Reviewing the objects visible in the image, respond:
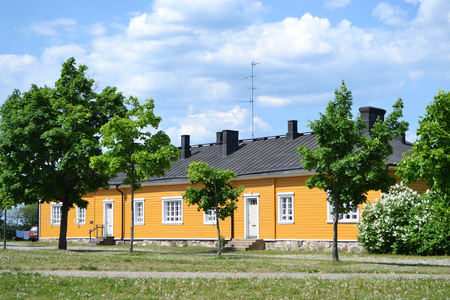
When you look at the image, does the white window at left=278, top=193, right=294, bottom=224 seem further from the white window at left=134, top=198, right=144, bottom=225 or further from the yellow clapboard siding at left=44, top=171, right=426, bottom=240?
Result: the white window at left=134, top=198, right=144, bottom=225

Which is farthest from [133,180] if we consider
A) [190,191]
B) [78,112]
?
[78,112]

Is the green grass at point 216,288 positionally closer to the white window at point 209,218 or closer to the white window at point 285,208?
the white window at point 285,208

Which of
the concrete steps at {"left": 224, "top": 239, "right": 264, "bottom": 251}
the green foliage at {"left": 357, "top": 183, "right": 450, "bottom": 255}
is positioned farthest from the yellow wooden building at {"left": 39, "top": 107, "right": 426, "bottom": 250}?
the green foliage at {"left": 357, "top": 183, "right": 450, "bottom": 255}

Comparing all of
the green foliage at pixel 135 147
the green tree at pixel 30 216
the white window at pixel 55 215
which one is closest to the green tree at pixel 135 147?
the green foliage at pixel 135 147

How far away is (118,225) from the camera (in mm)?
39188

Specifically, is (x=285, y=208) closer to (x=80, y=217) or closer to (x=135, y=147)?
(x=135, y=147)

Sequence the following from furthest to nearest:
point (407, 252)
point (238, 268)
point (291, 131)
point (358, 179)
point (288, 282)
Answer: point (291, 131) < point (407, 252) < point (358, 179) < point (238, 268) < point (288, 282)

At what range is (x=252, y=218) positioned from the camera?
32281 millimetres

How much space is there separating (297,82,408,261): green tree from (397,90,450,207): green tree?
323 centimetres

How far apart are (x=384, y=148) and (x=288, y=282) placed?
8585mm

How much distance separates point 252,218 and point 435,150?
1718cm

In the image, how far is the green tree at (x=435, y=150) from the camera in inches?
632

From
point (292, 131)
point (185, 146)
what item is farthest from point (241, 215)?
point (185, 146)

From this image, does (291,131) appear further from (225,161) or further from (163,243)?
(163,243)
